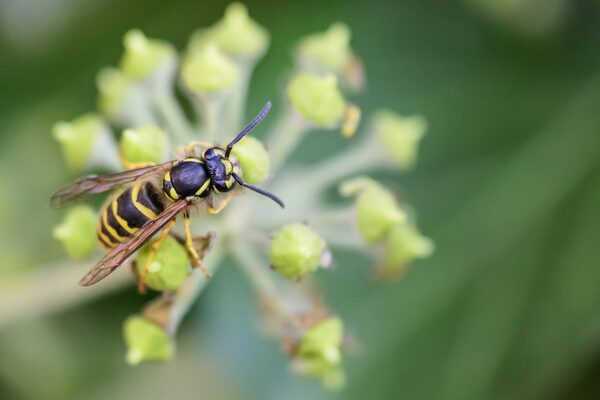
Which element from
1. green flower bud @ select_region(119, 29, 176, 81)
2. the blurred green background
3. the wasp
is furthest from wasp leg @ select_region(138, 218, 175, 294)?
the blurred green background

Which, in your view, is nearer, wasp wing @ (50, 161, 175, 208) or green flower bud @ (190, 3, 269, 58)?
wasp wing @ (50, 161, 175, 208)

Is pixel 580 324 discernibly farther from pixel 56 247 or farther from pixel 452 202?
pixel 56 247

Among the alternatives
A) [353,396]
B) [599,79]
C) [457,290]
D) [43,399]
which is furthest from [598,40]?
[43,399]

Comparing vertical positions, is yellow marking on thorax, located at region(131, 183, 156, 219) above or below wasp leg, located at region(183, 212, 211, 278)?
above

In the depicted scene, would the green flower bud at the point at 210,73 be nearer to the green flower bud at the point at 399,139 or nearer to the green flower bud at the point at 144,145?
the green flower bud at the point at 144,145

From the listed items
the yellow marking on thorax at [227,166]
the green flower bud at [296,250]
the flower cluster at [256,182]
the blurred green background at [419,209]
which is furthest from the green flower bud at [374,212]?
the blurred green background at [419,209]

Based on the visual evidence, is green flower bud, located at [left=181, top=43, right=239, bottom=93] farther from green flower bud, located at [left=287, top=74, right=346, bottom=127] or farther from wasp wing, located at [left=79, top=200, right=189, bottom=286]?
wasp wing, located at [left=79, top=200, right=189, bottom=286]
